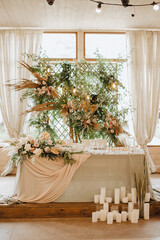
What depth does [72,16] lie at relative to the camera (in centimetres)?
551

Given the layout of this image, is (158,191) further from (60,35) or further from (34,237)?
(60,35)

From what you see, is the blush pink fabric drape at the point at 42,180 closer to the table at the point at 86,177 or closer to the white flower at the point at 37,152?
the table at the point at 86,177

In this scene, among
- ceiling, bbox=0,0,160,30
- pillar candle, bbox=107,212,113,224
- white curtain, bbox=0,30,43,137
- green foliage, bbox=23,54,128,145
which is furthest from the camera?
white curtain, bbox=0,30,43,137

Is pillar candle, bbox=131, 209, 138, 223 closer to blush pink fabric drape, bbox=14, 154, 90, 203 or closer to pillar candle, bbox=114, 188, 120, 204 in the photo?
pillar candle, bbox=114, 188, 120, 204

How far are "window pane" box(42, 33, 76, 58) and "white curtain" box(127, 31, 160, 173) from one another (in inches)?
50.4

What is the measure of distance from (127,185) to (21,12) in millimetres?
3688

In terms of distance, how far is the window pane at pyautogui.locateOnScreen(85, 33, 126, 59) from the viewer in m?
6.43

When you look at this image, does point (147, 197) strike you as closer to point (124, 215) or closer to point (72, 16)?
point (124, 215)

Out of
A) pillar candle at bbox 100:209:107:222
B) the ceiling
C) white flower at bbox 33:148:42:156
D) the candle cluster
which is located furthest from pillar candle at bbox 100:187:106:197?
the ceiling

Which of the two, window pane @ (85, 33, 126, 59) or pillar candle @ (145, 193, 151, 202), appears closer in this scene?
pillar candle @ (145, 193, 151, 202)

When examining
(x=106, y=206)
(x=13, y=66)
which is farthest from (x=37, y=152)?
(x=13, y=66)

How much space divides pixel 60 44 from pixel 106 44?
1.05 metres

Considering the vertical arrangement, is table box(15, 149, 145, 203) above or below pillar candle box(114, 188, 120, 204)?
above

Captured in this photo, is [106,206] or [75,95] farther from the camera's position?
[75,95]
